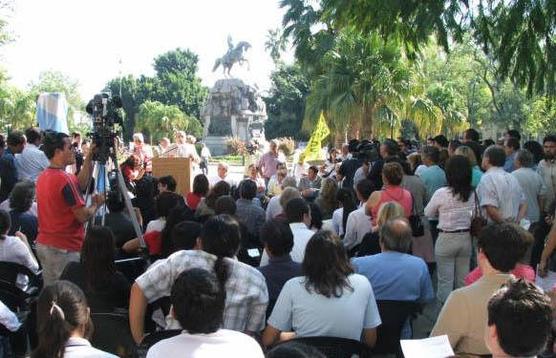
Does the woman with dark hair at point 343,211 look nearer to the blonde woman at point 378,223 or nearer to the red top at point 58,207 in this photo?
the blonde woman at point 378,223

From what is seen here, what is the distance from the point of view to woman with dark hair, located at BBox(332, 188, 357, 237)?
25.7ft

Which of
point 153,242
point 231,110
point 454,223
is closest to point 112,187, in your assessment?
point 153,242

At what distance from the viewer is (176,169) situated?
11.5 metres

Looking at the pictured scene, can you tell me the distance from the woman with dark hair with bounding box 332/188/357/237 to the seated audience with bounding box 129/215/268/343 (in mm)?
3331

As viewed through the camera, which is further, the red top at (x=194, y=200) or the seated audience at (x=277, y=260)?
the red top at (x=194, y=200)

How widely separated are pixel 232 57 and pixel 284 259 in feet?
155

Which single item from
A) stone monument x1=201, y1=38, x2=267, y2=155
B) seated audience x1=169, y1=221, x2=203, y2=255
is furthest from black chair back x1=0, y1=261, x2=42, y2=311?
stone monument x1=201, y1=38, x2=267, y2=155

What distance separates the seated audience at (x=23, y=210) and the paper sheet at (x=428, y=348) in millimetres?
4843

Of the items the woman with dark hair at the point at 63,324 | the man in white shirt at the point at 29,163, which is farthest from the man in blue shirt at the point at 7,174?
the woman with dark hair at the point at 63,324

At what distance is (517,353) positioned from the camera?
8.43 ft

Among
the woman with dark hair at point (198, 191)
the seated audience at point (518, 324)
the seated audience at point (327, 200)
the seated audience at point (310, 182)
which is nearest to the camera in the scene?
the seated audience at point (518, 324)

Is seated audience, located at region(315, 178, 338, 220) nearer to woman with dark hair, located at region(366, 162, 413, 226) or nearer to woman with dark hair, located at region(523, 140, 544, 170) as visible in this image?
woman with dark hair, located at region(366, 162, 413, 226)

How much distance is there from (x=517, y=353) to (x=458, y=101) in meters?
47.9

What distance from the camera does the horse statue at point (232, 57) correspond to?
51188 mm
